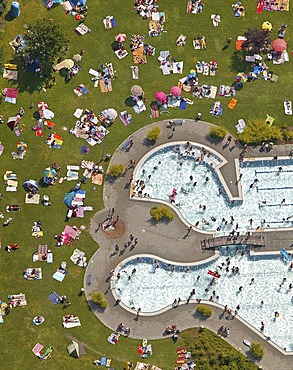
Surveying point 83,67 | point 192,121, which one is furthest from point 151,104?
point 83,67

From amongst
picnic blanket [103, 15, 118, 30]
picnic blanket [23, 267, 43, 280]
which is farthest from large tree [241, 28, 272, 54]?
picnic blanket [23, 267, 43, 280]

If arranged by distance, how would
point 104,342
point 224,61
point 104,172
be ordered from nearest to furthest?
point 104,342
point 104,172
point 224,61

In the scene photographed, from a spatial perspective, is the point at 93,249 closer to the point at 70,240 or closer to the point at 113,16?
the point at 70,240

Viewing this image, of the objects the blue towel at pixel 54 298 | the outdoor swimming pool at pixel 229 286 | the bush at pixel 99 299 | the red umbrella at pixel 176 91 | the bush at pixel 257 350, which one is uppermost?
the red umbrella at pixel 176 91

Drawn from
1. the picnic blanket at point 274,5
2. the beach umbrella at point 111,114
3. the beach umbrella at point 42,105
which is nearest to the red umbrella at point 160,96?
the beach umbrella at point 111,114

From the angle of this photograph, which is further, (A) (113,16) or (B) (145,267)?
(A) (113,16)

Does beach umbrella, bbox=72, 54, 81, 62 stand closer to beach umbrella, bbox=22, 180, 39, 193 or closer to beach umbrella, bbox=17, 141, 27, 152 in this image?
beach umbrella, bbox=17, 141, 27, 152

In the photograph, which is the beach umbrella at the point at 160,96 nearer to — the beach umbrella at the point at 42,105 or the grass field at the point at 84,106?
the grass field at the point at 84,106
